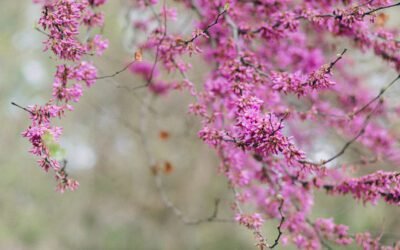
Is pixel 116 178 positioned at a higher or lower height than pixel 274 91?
higher

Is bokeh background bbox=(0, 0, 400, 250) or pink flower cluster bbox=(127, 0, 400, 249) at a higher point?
bokeh background bbox=(0, 0, 400, 250)

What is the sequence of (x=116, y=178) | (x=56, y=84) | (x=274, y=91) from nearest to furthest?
(x=56, y=84), (x=274, y=91), (x=116, y=178)

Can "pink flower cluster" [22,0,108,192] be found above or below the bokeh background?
below

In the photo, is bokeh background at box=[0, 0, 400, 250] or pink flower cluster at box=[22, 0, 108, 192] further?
bokeh background at box=[0, 0, 400, 250]

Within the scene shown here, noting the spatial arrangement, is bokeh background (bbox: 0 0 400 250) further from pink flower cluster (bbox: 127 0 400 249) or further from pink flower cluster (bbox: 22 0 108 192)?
pink flower cluster (bbox: 22 0 108 192)

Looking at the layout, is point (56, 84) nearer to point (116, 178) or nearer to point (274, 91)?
point (274, 91)

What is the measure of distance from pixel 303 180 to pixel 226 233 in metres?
7.62

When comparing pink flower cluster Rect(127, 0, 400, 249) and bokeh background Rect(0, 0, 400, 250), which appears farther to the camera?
bokeh background Rect(0, 0, 400, 250)

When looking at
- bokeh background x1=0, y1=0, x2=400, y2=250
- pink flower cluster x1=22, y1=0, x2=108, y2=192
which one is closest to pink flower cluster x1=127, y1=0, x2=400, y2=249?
pink flower cluster x1=22, y1=0, x2=108, y2=192

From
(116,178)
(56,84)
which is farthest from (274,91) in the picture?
(116,178)

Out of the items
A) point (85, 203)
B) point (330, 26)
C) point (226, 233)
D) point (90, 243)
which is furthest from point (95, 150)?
point (330, 26)

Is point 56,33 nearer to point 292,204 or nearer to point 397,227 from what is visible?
point 292,204

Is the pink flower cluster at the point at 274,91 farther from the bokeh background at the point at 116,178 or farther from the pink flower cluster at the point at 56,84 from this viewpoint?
the bokeh background at the point at 116,178

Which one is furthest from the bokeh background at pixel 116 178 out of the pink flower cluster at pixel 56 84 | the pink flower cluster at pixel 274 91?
the pink flower cluster at pixel 56 84
